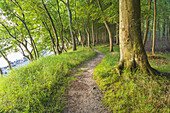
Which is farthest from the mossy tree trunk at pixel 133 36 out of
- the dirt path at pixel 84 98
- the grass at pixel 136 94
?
the dirt path at pixel 84 98

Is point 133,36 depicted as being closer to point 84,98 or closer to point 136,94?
point 136,94

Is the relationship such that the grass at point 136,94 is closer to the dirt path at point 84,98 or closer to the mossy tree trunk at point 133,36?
the dirt path at point 84,98

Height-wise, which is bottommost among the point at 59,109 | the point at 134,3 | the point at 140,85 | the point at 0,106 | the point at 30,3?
the point at 59,109

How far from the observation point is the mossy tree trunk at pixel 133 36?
4.17 m

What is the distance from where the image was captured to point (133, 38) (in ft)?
14.0

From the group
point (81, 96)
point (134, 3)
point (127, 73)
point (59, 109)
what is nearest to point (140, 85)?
point (127, 73)

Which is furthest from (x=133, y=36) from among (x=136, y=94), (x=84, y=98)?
(x=84, y=98)

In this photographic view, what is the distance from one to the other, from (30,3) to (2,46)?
11.7 m

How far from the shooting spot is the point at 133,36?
168 inches

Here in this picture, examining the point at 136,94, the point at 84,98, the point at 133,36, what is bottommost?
the point at 84,98

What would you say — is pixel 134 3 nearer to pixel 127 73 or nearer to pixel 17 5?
pixel 127 73

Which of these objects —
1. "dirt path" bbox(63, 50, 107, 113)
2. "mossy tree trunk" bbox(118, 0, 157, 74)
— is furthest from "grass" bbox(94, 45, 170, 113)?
"mossy tree trunk" bbox(118, 0, 157, 74)

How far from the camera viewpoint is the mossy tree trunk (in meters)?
4.17

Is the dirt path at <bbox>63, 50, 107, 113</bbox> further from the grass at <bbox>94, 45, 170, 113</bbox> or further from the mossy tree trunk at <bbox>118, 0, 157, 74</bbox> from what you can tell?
the mossy tree trunk at <bbox>118, 0, 157, 74</bbox>
